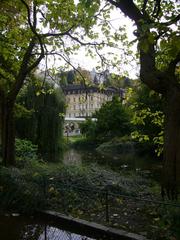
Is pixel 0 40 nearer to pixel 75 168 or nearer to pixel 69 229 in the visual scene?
pixel 75 168

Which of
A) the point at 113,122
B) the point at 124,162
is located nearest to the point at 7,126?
the point at 124,162

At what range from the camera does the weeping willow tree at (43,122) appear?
27.6m

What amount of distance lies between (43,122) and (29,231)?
2061 cm

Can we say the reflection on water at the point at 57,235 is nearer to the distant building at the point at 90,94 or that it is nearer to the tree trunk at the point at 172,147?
the tree trunk at the point at 172,147

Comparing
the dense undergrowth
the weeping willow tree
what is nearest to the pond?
the weeping willow tree

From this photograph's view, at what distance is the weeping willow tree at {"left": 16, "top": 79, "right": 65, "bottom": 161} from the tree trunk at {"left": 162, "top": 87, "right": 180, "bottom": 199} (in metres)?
19.1

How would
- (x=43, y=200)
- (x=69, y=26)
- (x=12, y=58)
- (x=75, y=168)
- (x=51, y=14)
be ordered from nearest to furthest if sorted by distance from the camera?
(x=43, y=200) < (x=75, y=168) < (x=51, y=14) < (x=69, y=26) < (x=12, y=58)

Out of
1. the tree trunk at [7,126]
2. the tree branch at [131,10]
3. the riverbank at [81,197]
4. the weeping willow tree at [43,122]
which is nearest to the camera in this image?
the riverbank at [81,197]

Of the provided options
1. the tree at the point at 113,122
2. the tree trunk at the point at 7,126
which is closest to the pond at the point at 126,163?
the tree trunk at the point at 7,126

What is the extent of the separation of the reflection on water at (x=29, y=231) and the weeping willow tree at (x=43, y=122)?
60.4 feet

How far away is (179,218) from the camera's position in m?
6.16

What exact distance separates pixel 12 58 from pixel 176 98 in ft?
25.6

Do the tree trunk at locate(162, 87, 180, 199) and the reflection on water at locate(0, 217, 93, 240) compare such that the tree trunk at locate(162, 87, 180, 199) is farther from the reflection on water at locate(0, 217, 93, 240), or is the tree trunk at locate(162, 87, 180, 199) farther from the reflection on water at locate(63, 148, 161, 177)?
the reflection on water at locate(63, 148, 161, 177)

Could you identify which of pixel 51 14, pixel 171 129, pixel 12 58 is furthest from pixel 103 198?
pixel 12 58
